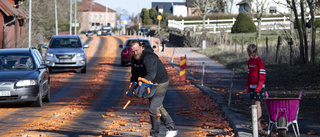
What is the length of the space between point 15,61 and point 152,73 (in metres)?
6.99

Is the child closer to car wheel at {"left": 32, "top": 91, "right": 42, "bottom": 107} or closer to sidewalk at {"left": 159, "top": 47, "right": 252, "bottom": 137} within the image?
sidewalk at {"left": 159, "top": 47, "right": 252, "bottom": 137}

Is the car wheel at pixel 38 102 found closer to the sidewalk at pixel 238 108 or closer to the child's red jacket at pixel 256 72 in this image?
the sidewalk at pixel 238 108

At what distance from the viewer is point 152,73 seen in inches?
284

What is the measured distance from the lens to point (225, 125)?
900 cm

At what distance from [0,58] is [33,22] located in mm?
38483

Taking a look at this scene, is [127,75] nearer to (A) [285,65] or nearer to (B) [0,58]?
(A) [285,65]

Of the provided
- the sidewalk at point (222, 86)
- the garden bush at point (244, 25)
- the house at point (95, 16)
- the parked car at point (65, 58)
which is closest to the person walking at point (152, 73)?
the sidewalk at point (222, 86)

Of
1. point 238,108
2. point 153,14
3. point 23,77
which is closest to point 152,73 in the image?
point 238,108

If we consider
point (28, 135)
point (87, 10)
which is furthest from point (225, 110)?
point (87, 10)

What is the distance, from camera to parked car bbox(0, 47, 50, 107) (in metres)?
11.6

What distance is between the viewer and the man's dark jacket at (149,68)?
722 centimetres

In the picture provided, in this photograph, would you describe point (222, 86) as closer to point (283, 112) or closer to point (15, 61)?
point (15, 61)

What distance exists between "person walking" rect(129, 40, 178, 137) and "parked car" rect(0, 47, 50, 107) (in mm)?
5042

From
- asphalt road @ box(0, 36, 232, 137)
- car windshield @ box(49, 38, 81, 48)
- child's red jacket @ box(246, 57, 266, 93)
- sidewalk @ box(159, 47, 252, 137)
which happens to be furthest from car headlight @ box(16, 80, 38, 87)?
car windshield @ box(49, 38, 81, 48)
